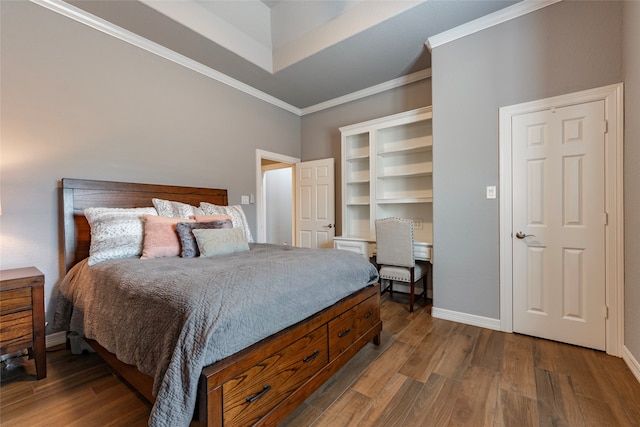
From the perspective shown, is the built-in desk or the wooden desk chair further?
the built-in desk

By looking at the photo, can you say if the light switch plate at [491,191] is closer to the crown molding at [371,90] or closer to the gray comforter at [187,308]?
the gray comforter at [187,308]

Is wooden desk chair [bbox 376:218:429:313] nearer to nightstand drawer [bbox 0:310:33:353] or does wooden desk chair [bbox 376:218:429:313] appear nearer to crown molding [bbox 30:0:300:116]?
crown molding [bbox 30:0:300:116]

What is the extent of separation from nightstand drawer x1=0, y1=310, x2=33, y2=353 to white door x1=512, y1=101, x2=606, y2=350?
12.0 feet

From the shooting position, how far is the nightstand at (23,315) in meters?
1.62

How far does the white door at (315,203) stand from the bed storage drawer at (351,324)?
2.12 metres

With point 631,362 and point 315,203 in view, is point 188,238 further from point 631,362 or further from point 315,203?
point 631,362

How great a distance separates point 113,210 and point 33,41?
146cm

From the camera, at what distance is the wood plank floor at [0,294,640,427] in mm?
1388

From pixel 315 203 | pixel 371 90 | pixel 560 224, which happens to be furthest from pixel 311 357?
pixel 371 90

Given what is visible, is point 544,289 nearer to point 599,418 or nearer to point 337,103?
point 599,418

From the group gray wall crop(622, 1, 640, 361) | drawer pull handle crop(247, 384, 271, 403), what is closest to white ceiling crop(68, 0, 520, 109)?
gray wall crop(622, 1, 640, 361)

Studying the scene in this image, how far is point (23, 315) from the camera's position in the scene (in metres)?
1.68

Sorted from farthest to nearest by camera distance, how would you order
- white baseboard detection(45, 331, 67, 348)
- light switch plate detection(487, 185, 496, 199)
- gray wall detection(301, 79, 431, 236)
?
gray wall detection(301, 79, 431, 236) → light switch plate detection(487, 185, 496, 199) → white baseboard detection(45, 331, 67, 348)

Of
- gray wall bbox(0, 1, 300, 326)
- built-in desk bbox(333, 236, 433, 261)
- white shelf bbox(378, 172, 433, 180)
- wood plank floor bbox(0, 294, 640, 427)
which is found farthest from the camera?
white shelf bbox(378, 172, 433, 180)
